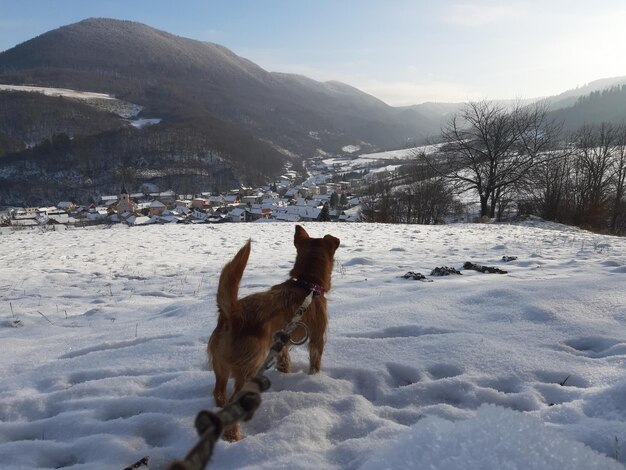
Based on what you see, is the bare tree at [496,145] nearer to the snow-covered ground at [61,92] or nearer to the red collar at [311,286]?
the red collar at [311,286]

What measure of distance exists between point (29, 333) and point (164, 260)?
14.6ft

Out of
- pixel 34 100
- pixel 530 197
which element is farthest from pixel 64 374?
pixel 34 100

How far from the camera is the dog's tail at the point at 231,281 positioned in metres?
2.07

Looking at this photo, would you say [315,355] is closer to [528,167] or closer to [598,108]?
[528,167]

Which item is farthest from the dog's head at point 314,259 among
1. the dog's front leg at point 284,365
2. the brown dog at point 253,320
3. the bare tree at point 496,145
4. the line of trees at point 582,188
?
the line of trees at point 582,188

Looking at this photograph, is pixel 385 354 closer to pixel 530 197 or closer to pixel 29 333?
pixel 29 333

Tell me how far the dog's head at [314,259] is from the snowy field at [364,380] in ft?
2.57

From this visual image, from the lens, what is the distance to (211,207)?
97312 mm

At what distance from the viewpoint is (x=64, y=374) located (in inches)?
120

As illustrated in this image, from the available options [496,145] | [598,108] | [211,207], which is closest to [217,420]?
[496,145]

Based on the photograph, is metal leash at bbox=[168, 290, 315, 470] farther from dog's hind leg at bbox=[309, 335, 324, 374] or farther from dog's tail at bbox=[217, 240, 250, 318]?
dog's hind leg at bbox=[309, 335, 324, 374]

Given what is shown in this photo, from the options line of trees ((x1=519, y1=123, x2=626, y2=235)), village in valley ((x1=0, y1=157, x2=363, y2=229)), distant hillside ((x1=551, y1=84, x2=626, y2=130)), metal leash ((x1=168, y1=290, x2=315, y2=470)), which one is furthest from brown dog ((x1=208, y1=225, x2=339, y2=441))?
distant hillside ((x1=551, y1=84, x2=626, y2=130))

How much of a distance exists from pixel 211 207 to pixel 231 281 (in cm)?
9924

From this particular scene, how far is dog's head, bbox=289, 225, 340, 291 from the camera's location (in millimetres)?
2939
